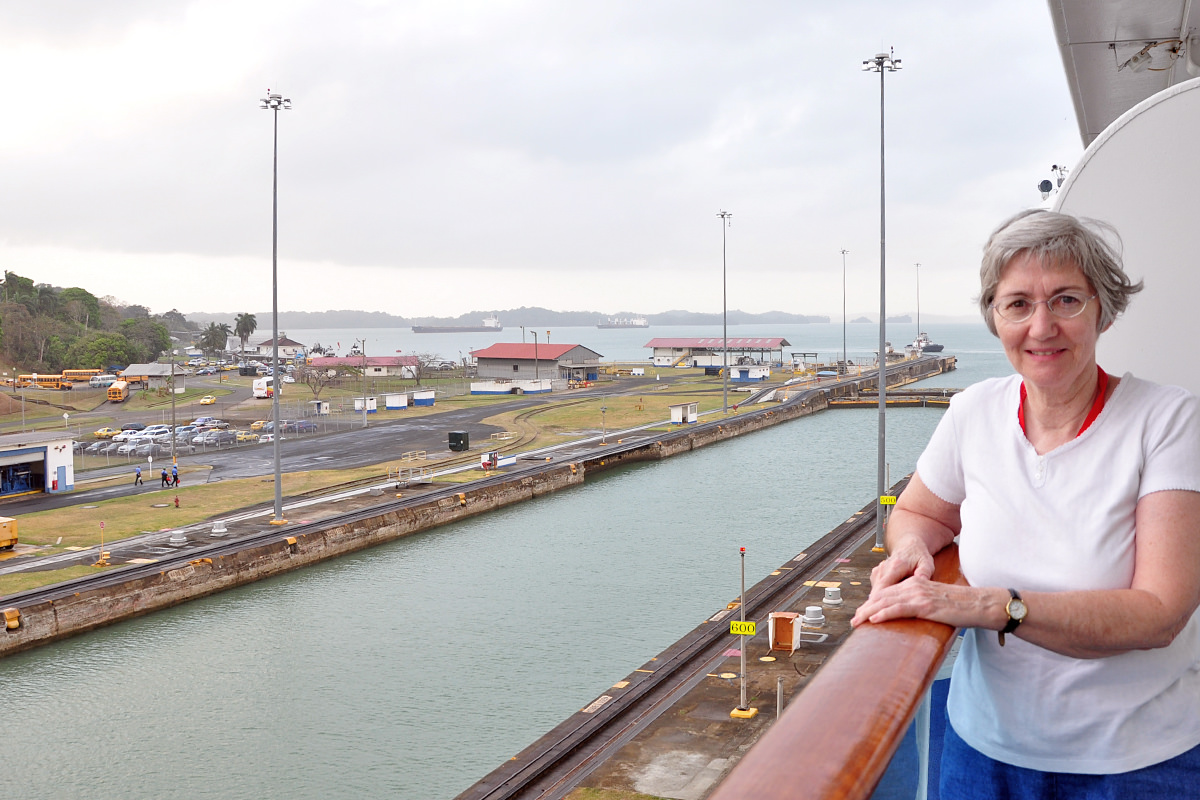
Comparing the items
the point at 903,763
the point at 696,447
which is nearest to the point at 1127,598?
the point at 903,763

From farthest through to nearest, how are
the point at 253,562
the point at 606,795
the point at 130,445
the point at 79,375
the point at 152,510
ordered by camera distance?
the point at 79,375
the point at 130,445
the point at 152,510
the point at 253,562
the point at 606,795

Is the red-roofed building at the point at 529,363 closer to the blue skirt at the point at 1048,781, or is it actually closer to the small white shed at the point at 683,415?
the small white shed at the point at 683,415

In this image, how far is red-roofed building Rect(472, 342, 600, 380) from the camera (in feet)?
221

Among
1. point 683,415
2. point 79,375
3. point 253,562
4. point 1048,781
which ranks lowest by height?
point 253,562

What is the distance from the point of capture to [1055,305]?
1595 millimetres

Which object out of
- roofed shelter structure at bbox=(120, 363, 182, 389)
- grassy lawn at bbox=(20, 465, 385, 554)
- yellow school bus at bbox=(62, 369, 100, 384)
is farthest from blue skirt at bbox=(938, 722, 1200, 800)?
yellow school bus at bbox=(62, 369, 100, 384)

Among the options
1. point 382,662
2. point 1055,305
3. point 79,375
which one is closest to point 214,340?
point 79,375

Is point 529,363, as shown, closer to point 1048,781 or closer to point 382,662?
point 382,662

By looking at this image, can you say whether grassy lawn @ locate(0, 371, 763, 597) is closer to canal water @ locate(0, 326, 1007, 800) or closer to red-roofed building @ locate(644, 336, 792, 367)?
canal water @ locate(0, 326, 1007, 800)

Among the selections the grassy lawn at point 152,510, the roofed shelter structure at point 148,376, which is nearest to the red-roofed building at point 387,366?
the roofed shelter structure at point 148,376

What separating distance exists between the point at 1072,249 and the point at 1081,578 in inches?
21.0

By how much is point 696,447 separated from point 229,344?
125594 millimetres

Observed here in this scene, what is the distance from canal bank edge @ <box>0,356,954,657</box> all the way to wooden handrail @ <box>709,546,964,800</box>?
20.0 m

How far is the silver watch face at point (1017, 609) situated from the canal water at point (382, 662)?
12.4 meters
